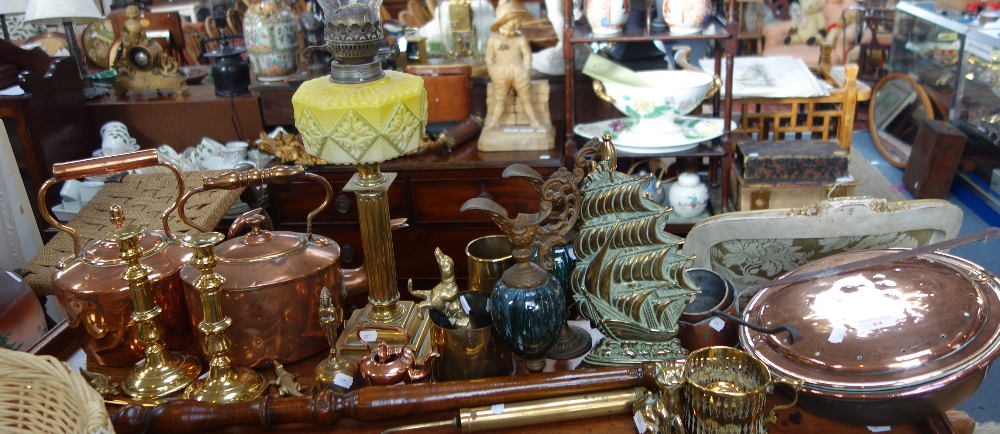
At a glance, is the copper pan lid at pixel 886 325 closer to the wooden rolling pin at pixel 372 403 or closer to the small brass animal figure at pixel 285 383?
the wooden rolling pin at pixel 372 403

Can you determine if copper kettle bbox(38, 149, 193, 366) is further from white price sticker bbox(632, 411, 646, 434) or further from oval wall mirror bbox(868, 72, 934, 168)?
oval wall mirror bbox(868, 72, 934, 168)

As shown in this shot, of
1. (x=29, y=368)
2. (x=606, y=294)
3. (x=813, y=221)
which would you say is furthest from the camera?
(x=813, y=221)

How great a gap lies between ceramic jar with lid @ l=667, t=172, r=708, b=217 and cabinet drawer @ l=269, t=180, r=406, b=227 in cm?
94

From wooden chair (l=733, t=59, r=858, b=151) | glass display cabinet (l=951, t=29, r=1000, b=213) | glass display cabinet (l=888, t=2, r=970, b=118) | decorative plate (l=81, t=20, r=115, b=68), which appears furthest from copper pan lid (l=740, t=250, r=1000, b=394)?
decorative plate (l=81, t=20, r=115, b=68)

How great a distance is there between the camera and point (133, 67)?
2967 mm

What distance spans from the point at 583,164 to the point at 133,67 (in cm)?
226

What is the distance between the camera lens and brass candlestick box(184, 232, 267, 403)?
128 centimetres

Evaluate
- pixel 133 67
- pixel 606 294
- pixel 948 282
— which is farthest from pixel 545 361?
pixel 133 67

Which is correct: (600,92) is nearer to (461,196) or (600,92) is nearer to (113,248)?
(461,196)

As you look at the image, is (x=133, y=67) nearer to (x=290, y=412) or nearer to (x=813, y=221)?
(x=290, y=412)

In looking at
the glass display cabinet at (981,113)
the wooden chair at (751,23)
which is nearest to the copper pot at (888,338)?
the glass display cabinet at (981,113)

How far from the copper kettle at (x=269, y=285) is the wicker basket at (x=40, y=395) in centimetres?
29

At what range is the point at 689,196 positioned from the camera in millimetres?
2641

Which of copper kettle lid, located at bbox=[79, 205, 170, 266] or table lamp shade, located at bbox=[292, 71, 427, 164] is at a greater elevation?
table lamp shade, located at bbox=[292, 71, 427, 164]
